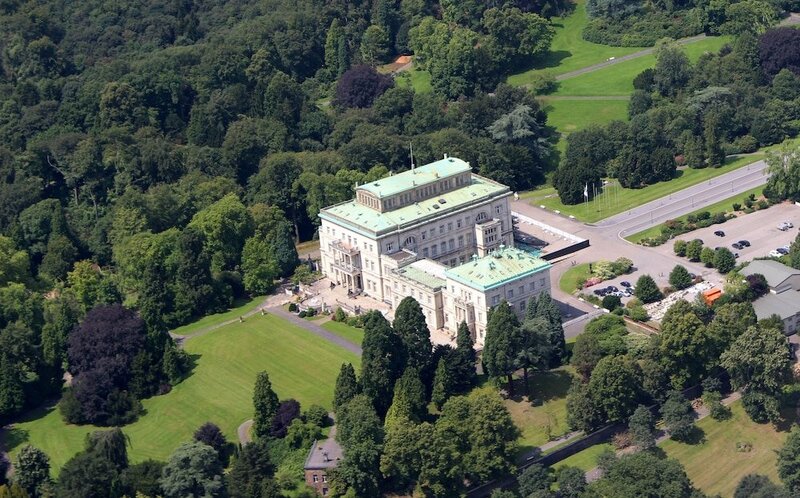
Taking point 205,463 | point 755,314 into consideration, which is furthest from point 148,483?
point 755,314

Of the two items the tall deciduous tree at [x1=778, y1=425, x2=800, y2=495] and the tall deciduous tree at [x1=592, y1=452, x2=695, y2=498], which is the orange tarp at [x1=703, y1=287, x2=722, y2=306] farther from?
the tall deciduous tree at [x1=592, y1=452, x2=695, y2=498]

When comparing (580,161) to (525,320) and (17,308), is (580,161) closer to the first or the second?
(525,320)

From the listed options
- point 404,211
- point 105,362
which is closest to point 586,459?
point 404,211

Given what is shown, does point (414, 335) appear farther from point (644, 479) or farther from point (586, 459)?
point (644, 479)

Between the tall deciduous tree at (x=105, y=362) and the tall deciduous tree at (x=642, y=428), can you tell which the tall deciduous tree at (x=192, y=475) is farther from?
the tall deciduous tree at (x=642, y=428)

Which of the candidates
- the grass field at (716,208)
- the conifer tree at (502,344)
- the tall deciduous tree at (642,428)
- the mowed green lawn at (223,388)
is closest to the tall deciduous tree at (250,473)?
the mowed green lawn at (223,388)

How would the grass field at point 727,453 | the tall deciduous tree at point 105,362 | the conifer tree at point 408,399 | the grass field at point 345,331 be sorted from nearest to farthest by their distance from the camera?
1. the grass field at point 727,453
2. the conifer tree at point 408,399
3. the tall deciduous tree at point 105,362
4. the grass field at point 345,331
